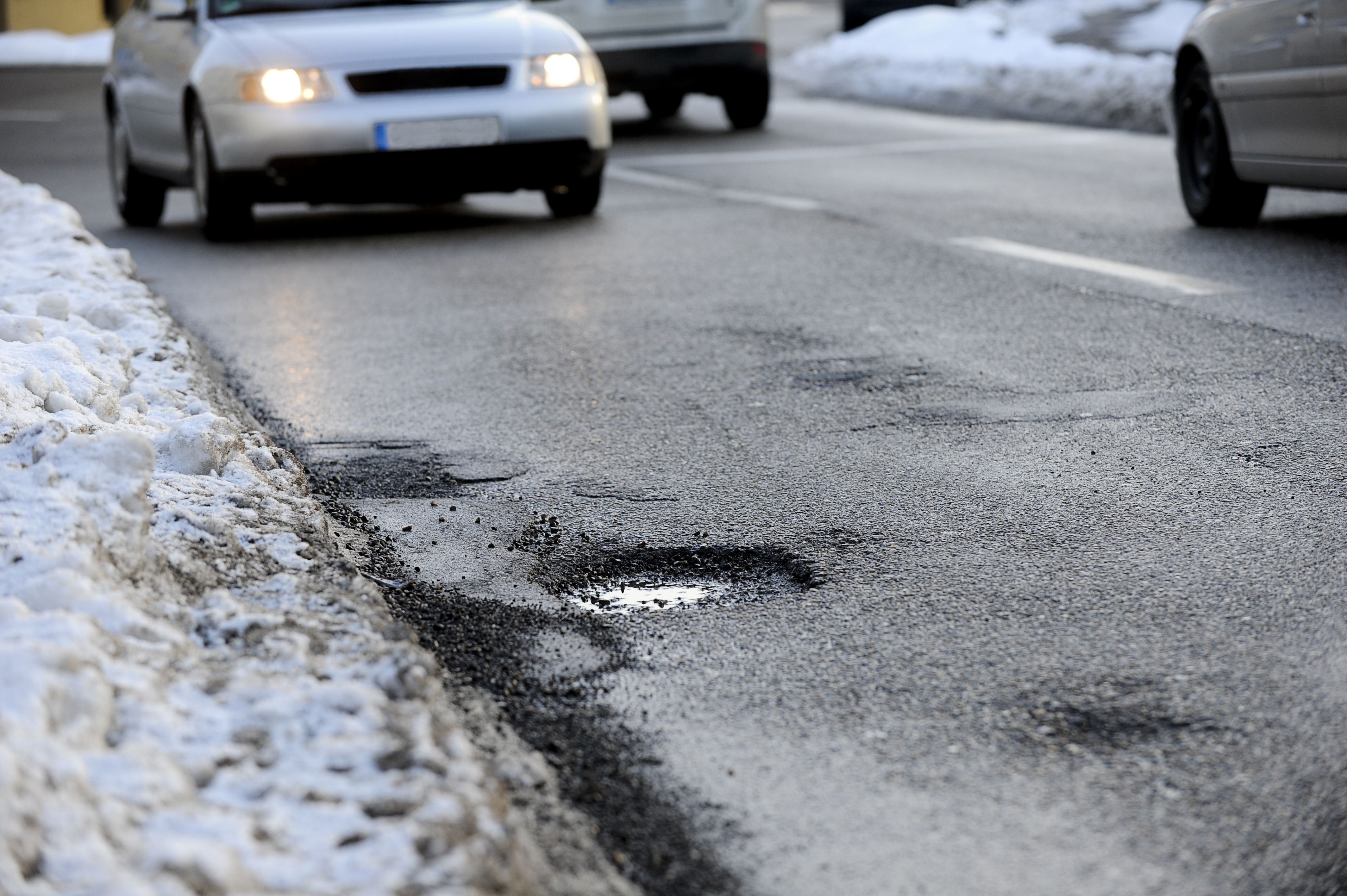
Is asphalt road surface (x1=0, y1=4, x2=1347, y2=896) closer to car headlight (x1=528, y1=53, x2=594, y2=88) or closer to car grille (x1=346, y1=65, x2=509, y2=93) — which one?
car grille (x1=346, y1=65, x2=509, y2=93)

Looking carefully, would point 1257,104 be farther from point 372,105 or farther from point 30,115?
point 30,115

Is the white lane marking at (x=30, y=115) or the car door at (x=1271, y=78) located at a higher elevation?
the car door at (x=1271, y=78)

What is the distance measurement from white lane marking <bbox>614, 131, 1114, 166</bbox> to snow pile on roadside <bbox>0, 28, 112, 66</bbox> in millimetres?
20893

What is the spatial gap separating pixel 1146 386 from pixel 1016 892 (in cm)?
314

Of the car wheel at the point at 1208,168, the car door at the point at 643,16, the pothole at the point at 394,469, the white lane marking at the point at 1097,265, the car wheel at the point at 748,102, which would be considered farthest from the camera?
the car wheel at the point at 748,102

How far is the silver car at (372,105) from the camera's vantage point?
29.8ft

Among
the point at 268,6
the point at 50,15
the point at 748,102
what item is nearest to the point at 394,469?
the point at 268,6

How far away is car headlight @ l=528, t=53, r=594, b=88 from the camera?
9.40 meters

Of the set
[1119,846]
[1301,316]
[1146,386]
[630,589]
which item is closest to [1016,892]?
[1119,846]

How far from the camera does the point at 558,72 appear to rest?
372 inches

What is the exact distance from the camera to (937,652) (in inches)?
120

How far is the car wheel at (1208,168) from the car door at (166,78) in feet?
16.1

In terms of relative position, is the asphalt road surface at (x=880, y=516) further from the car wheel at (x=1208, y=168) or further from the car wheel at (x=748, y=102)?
the car wheel at (x=748, y=102)

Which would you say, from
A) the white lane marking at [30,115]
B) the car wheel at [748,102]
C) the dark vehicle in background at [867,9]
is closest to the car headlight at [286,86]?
the car wheel at [748,102]
